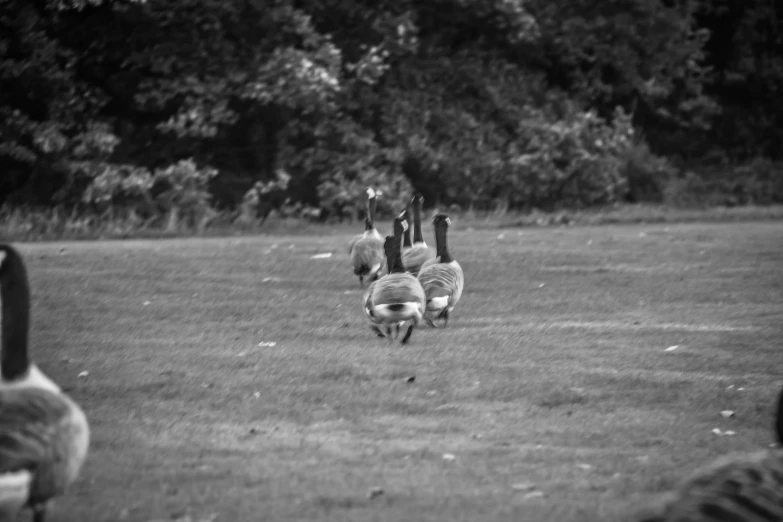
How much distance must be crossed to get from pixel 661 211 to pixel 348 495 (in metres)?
23.2

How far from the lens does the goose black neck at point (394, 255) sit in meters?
11.5

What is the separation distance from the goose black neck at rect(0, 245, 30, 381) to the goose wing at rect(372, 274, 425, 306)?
4.80m

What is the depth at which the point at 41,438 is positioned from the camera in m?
5.11

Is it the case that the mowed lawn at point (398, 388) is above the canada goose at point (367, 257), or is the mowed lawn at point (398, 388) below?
below

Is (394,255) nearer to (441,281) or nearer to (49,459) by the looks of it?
(441,281)

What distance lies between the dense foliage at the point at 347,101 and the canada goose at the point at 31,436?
18445mm

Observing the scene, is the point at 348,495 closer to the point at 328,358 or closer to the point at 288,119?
the point at 328,358

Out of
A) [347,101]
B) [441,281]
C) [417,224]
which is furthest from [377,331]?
[347,101]

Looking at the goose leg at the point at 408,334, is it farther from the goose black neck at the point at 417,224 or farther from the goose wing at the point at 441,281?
the goose black neck at the point at 417,224

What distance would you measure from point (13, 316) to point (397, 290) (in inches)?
202

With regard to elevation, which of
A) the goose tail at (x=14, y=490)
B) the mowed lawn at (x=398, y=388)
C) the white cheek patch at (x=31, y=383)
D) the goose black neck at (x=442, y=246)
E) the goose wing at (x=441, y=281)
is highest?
the goose black neck at (x=442, y=246)

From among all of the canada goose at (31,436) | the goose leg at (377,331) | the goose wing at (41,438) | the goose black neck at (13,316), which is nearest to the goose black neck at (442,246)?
the goose leg at (377,331)

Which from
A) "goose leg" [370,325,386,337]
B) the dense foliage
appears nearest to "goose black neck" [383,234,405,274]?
"goose leg" [370,325,386,337]

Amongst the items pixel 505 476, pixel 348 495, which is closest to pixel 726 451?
pixel 505 476
